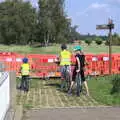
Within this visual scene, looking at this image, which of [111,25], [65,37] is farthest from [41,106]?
[65,37]

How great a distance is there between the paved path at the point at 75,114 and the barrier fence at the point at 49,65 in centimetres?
1102

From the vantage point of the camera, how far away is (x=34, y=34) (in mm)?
97375

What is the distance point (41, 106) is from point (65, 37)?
90523 mm

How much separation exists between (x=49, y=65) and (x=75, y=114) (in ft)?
42.2

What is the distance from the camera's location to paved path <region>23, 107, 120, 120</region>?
35.9ft

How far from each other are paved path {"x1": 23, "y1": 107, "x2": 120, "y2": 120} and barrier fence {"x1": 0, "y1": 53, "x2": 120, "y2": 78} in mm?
11019

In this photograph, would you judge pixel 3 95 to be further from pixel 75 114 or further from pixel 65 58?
pixel 65 58

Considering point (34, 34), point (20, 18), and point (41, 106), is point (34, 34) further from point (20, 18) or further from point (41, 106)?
point (41, 106)

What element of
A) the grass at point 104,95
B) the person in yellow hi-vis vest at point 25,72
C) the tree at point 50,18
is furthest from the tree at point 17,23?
the person in yellow hi-vis vest at point 25,72

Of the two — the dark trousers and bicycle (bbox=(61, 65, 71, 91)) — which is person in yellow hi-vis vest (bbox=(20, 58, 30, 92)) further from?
bicycle (bbox=(61, 65, 71, 91))

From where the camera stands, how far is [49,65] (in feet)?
79.7

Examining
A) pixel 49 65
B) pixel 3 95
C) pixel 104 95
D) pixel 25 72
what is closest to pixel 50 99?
pixel 104 95

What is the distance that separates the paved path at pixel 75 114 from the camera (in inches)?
431

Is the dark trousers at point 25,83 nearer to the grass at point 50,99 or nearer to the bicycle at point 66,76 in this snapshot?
the grass at point 50,99
